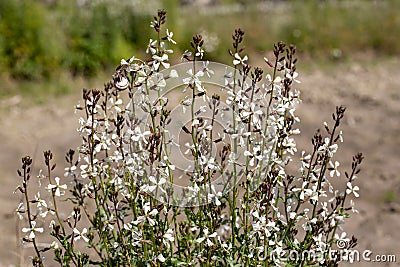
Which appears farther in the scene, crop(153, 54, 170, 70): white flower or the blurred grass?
the blurred grass

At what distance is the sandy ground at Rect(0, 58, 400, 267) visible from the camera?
4801 mm

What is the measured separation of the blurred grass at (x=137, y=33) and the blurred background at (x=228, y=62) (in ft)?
0.05

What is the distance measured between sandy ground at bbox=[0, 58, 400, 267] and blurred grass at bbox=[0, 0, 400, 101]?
0.55 m

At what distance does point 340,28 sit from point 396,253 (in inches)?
220

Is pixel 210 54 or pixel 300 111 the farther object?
pixel 210 54

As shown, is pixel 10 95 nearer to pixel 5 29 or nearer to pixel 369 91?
pixel 5 29

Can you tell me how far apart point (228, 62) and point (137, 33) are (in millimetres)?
1393

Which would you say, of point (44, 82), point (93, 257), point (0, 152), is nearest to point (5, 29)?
point (44, 82)

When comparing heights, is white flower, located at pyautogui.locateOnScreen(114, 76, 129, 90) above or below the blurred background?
below

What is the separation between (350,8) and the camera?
1030cm

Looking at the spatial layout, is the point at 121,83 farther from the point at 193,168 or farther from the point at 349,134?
the point at 349,134

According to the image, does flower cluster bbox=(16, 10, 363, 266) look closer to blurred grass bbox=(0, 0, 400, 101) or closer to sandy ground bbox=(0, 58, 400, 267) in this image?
sandy ground bbox=(0, 58, 400, 267)

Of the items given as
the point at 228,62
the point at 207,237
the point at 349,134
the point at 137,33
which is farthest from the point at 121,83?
the point at 137,33

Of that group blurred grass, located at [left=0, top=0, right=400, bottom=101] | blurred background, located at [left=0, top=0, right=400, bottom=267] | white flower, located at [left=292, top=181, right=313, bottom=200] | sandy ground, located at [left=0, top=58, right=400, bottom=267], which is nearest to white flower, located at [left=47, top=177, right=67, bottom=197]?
white flower, located at [left=292, top=181, right=313, bottom=200]
